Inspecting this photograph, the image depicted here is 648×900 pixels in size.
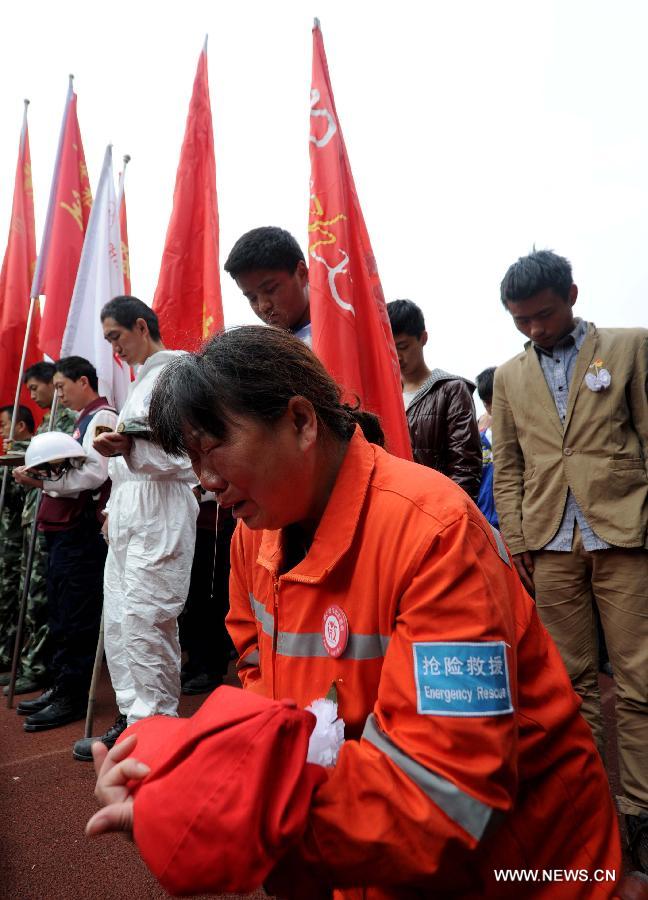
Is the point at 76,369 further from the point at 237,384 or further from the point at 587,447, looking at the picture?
the point at 237,384

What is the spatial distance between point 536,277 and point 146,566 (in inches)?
81.7

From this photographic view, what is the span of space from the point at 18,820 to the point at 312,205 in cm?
290

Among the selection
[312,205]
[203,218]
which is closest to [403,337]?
[312,205]

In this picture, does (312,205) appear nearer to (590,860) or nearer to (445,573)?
(445,573)

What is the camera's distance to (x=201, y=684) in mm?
4312

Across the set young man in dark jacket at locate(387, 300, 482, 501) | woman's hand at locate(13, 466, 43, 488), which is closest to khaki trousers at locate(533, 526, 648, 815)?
young man in dark jacket at locate(387, 300, 482, 501)

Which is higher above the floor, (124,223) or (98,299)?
(124,223)

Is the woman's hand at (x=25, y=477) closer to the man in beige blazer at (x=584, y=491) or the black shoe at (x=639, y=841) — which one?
the man in beige blazer at (x=584, y=491)

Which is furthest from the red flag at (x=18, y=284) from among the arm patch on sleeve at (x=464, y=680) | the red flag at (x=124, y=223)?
the arm patch on sleeve at (x=464, y=680)

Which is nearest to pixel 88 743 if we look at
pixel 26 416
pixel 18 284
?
pixel 26 416

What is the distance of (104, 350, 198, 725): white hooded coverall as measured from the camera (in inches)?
117

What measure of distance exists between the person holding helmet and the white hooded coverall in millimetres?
610

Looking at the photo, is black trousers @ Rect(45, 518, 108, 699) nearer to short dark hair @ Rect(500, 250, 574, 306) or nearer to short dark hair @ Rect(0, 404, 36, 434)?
short dark hair @ Rect(0, 404, 36, 434)

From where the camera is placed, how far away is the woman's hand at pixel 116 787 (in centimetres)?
90
